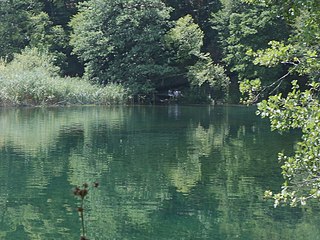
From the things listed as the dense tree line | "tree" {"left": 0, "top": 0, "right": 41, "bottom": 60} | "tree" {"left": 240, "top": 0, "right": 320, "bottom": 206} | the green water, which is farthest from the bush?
"tree" {"left": 240, "top": 0, "right": 320, "bottom": 206}

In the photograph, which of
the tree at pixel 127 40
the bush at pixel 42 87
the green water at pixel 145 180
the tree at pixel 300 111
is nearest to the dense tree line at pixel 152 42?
the tree at pixel 127 40

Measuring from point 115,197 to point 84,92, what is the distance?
2750 centimetres

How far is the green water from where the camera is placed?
414 inches

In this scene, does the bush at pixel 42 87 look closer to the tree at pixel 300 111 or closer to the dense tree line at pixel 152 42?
the dense tree line at pixel 152 42

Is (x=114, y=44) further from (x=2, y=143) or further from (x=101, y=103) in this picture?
(x=2, y=143)

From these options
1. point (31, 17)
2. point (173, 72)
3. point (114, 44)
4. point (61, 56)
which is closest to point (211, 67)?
point (173, 72)

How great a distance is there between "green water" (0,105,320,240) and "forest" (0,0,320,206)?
11985 millimetres

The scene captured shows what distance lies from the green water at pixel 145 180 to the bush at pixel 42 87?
9098mm

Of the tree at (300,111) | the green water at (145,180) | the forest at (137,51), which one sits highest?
the forest at (137,51)

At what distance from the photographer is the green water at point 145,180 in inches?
414

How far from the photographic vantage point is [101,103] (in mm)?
40312

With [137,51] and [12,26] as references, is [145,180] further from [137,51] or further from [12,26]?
[12,26]

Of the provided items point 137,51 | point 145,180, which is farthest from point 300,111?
point 137,51

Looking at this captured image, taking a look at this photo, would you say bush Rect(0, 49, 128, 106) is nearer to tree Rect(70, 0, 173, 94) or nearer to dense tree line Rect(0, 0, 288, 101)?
dense tree line Rect(0, 0, 288, 101)
